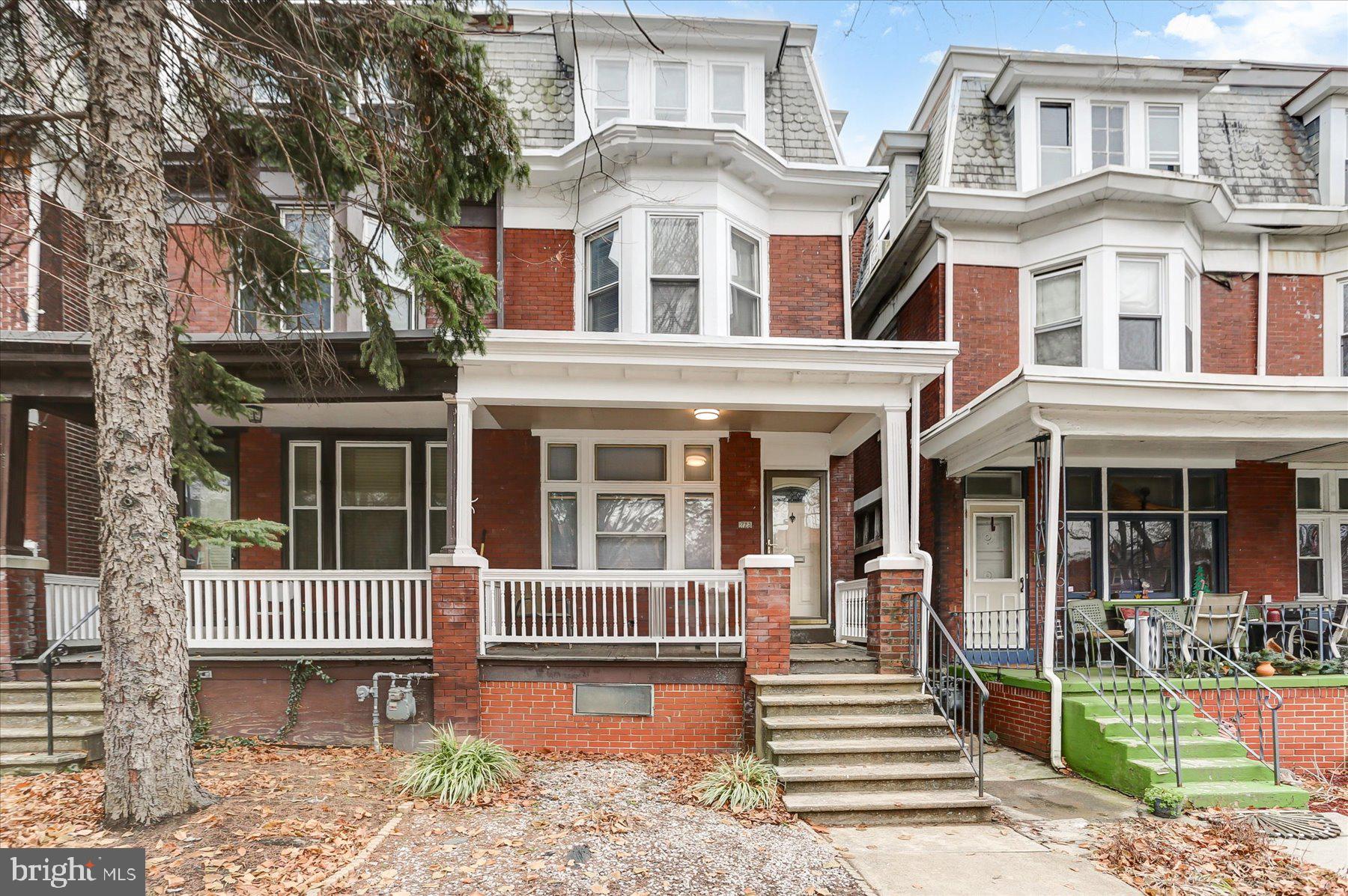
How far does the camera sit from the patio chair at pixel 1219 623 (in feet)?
26.9

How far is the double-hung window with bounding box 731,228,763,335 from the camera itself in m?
9.57

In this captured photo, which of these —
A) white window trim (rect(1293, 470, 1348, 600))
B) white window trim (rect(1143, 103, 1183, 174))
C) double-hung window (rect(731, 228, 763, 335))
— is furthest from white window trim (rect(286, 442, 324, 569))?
white window trim (rect(1293, 470, 1348, 600))

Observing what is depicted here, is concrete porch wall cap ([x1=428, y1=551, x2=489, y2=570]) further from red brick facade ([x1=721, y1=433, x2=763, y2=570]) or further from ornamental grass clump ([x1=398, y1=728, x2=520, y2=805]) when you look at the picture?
red brick facade ([x1=721, y1=433, x2=763, y2=570])

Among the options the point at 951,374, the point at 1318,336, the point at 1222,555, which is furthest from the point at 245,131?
the point at 1318,336

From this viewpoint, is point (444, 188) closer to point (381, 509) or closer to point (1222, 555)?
point (381, 509)

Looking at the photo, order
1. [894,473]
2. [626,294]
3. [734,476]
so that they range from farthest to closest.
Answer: [734,476] → [626,294] → [894,473]

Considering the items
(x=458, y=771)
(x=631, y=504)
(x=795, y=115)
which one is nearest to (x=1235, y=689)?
(x=631, y=504)

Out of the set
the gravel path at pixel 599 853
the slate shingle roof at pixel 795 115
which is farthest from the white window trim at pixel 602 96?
the gravel path at pixel 599 853

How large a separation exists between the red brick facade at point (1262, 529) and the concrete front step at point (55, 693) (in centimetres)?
1315

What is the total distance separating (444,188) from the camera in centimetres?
684

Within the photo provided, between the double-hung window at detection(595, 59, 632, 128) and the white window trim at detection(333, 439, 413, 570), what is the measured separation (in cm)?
491

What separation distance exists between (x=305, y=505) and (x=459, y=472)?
3.35 meters

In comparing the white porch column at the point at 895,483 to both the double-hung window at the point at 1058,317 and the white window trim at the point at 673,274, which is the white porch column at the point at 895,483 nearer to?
the white window trim at the point at 673,274

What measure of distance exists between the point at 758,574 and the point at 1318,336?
29.5 ft
